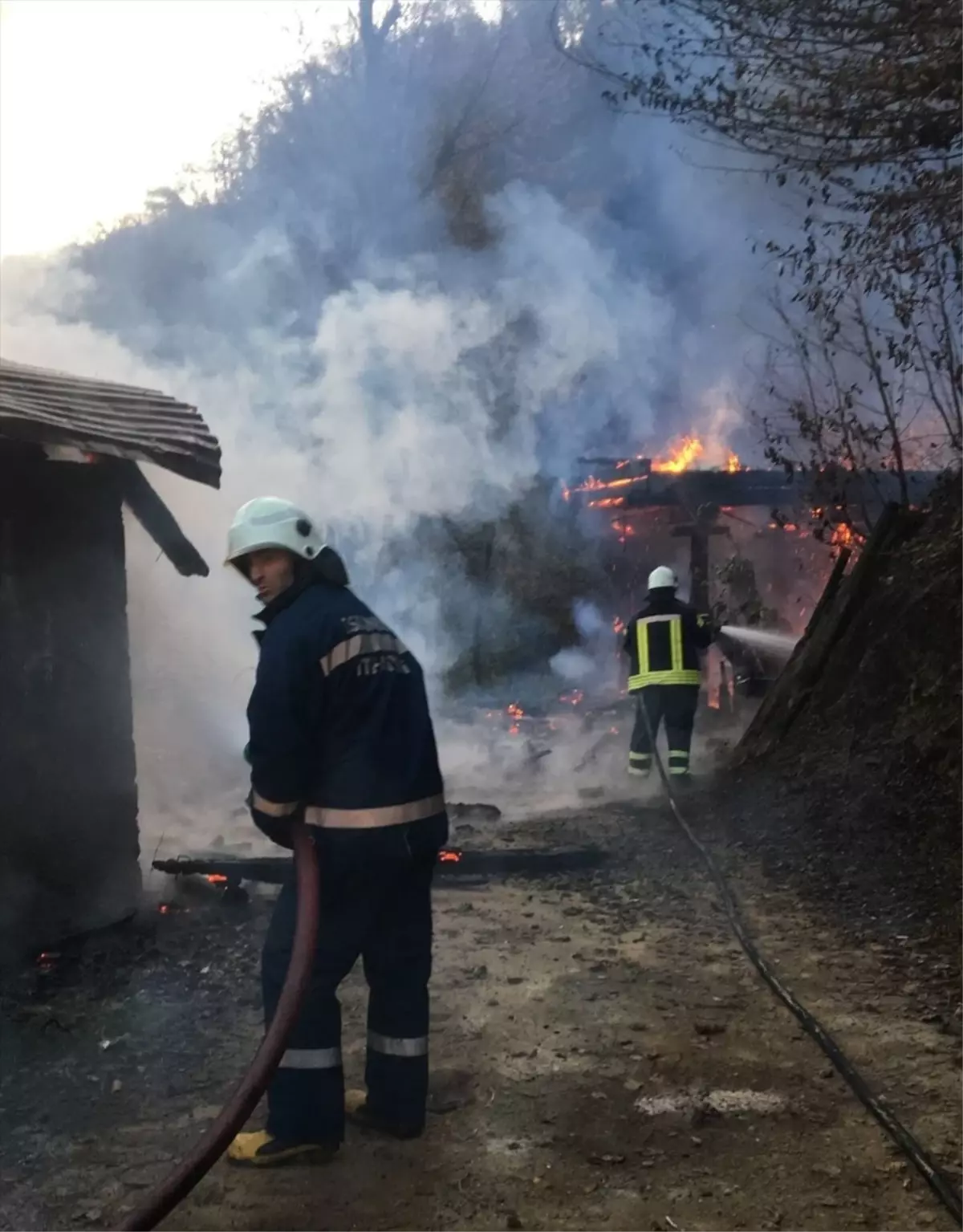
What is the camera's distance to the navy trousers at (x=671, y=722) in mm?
9406

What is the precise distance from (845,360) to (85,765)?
1567cm

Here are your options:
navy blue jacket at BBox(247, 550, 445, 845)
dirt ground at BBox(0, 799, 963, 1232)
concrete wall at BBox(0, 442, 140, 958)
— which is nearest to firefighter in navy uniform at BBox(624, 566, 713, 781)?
dirt ground at BBox(0, 799, 963, 1232)

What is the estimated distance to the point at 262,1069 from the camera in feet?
10.2

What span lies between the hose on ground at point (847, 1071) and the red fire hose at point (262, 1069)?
1.95 meters

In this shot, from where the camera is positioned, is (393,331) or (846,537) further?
(393,331)

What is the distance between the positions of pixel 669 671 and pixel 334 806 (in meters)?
6.35

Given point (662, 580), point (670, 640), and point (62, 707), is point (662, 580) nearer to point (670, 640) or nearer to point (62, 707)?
point (670, 640)

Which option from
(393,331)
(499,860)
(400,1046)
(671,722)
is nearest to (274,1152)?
(400,1046)

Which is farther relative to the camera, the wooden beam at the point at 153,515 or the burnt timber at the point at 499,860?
the burnt timber at the point at 499,860

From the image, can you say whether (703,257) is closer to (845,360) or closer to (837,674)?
(845,360)

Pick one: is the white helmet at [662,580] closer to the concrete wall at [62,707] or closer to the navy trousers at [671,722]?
the navy trousers at [671,722]

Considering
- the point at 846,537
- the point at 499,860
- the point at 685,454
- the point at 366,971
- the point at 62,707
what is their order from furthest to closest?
the point at 685,454 → the point at 846,537 → the point at 499,860 → the point at 62,707 → the point at 366,971

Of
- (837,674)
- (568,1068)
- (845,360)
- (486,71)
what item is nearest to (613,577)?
(845,360)

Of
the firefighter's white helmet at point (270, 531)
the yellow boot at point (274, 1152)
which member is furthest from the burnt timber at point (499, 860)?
the firefighter's white helmet at point (270, 531)
